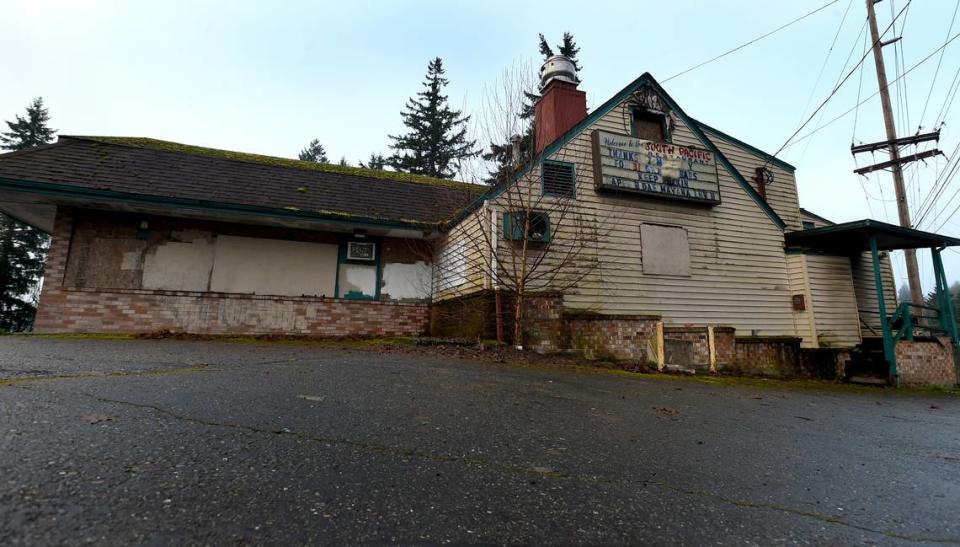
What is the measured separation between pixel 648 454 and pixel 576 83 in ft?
38.5

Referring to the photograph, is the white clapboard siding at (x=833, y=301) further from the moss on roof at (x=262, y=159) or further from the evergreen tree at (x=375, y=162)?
the evergreen tree at (x=375, y=162)

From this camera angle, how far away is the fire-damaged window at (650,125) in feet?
38.4

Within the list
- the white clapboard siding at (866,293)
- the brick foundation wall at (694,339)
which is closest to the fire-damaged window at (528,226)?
the brick foundation wall at (694,339)

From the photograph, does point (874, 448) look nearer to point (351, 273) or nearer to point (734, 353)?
point (734, 353)

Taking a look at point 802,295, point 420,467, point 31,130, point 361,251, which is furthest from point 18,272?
point 802,295

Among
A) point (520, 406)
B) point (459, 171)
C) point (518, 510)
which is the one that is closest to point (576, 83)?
point (459, 171)

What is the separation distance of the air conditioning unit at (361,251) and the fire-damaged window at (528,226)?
3905 millimetres

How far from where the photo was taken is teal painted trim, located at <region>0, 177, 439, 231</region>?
8609 mm

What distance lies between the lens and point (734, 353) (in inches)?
372

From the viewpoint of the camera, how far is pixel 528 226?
29.8 feet

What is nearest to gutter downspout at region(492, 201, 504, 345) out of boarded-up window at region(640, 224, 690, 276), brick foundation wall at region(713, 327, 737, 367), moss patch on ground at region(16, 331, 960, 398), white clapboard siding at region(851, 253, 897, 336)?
moss patch on ground at region(16, 331, 960, 398)

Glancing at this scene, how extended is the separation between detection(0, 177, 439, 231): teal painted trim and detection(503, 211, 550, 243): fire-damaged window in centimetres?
260

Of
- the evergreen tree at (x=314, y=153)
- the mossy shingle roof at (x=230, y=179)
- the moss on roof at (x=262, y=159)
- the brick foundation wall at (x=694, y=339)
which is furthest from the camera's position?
the evergreen tree at (x=314, y=153)

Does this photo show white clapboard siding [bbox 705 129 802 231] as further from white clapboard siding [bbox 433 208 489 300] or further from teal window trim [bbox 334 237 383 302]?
teal window trim [bbox 334 237 383 302]
